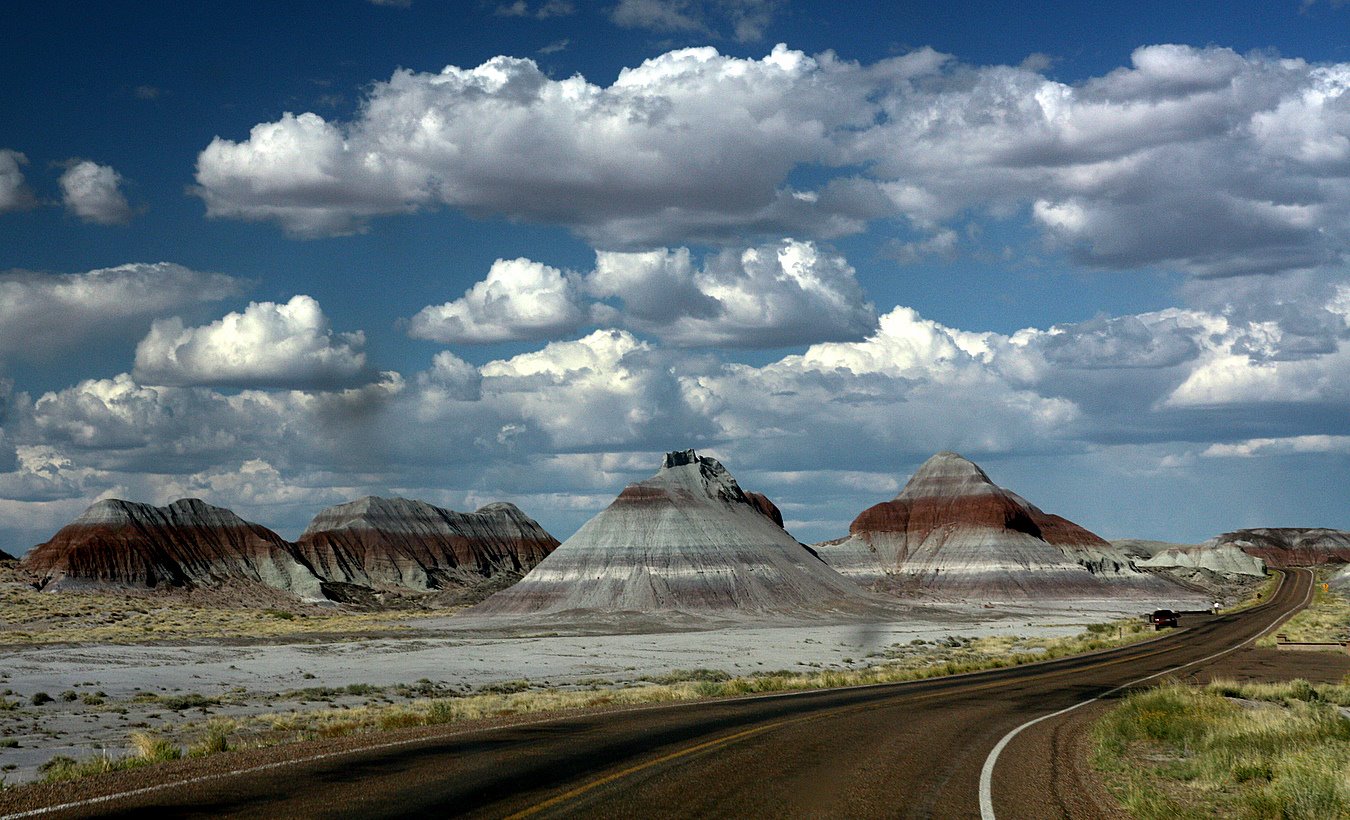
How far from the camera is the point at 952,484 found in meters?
185

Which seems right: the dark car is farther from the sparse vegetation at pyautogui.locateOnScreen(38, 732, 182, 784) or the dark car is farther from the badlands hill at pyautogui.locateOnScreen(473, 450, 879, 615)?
the sparse vegetation at pyautogui.locateOnScreen(38, 732, 182, 784)

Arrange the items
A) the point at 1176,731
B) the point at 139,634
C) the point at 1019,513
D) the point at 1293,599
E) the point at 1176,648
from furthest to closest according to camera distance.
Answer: the point at 1019,513 → the point at 1293,599 → the point at 139,634 → the point at 1176,648 → the point at 1176,731

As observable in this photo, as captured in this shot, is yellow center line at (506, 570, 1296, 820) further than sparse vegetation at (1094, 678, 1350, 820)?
No

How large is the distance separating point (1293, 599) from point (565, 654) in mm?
95990

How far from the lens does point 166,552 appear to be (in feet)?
529

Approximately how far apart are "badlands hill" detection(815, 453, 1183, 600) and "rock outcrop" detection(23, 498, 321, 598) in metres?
88.1

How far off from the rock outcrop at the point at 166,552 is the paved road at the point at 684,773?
144 meters

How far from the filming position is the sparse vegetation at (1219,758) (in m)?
13.0

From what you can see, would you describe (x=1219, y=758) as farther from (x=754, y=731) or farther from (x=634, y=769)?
(x=634, y=769)

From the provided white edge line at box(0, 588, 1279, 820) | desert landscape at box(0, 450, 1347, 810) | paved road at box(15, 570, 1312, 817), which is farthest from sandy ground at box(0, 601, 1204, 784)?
paved road at box(15, 570, 1312, 817)

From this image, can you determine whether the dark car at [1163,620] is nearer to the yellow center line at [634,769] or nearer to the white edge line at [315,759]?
the white edge line at [315,759]

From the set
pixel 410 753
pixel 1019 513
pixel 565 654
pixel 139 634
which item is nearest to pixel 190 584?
pixel 139 634

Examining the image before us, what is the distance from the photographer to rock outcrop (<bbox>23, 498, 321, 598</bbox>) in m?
150

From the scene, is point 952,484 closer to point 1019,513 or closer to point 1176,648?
point 1019,513
